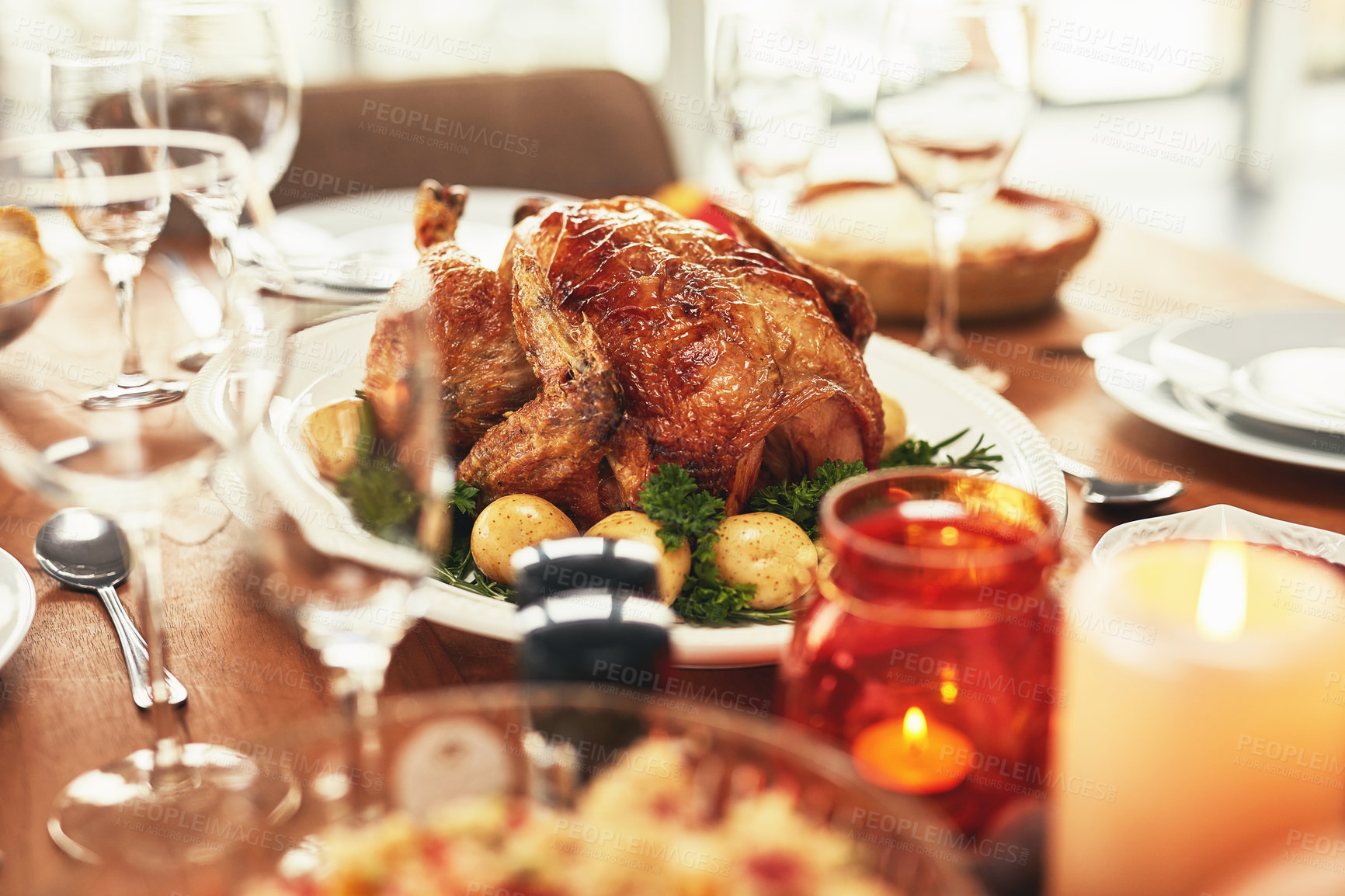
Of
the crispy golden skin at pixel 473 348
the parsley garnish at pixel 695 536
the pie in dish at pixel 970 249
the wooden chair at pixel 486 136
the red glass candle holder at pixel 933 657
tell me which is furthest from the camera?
the wooden chair at pixel 486 136

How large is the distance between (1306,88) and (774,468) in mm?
5751

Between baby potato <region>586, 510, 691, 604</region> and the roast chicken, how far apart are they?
0.05 m

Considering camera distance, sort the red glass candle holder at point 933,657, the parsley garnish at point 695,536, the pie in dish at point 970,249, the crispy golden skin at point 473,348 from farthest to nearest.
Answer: the pie in dish at point 970,249
the crispy golden skin at point 473,348
the parsley garnish at point 695,536
the red glass candle holder at point 933,657

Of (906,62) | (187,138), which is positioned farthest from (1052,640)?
(906,62)

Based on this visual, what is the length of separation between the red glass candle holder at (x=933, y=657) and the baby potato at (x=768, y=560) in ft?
0.84

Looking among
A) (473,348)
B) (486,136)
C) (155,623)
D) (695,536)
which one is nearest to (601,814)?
(155,623)

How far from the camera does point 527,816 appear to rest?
0.50 metres

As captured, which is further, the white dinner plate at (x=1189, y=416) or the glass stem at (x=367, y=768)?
the white dinner plate at (x=1189, y=416)

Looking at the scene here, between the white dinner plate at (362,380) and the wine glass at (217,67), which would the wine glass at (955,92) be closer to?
the white dinner plate at (362,380)

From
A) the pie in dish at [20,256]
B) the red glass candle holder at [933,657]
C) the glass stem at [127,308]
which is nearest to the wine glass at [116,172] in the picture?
the glass stem at [127,308]

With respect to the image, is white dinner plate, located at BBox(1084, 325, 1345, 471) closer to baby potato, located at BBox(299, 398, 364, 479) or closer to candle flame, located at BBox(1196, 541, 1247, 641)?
candle flame, located at BBox(1196, 541, 1247, 641)

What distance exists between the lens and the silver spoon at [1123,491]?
105cm

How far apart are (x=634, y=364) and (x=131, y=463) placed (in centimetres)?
48

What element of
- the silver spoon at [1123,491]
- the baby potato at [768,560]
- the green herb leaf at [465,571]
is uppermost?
the baby potato at [768,560]
